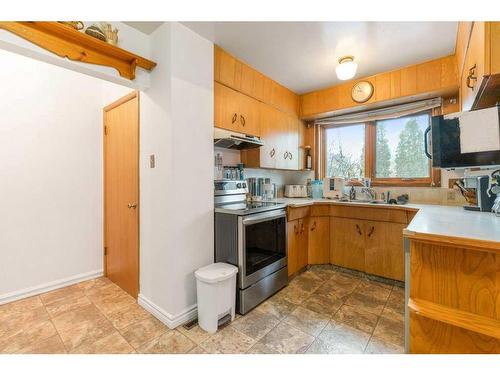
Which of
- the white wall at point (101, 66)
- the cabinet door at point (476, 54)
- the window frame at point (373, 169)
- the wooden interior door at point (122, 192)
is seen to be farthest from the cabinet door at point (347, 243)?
the white wall at point (101, 66)

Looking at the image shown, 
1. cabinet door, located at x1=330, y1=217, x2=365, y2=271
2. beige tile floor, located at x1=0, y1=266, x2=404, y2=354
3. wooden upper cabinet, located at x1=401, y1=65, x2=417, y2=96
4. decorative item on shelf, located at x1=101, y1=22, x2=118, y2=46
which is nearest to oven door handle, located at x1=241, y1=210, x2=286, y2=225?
beige tile floor, located at x1=0, y1=266, x2=404, y2=354

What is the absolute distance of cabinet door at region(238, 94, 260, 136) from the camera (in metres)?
2.43

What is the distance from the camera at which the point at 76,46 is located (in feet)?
4.98

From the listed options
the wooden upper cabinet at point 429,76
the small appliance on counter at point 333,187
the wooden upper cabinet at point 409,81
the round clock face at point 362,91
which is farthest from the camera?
the small appliance on counter at point 333,187

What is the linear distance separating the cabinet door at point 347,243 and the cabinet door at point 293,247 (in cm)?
56

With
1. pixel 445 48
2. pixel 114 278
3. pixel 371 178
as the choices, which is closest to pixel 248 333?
pixel 114 278

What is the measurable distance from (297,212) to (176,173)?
1.42m

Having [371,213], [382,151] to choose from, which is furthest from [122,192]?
[382,151]

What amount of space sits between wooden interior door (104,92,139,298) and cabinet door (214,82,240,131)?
721 mm

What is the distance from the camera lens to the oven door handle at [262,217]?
188 centimetres

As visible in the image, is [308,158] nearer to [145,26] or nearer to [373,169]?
[373,169]

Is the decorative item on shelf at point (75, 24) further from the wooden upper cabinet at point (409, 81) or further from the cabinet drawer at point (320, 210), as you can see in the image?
the wooden upper cabinet at point (409, 81)

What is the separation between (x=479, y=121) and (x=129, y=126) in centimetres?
267
